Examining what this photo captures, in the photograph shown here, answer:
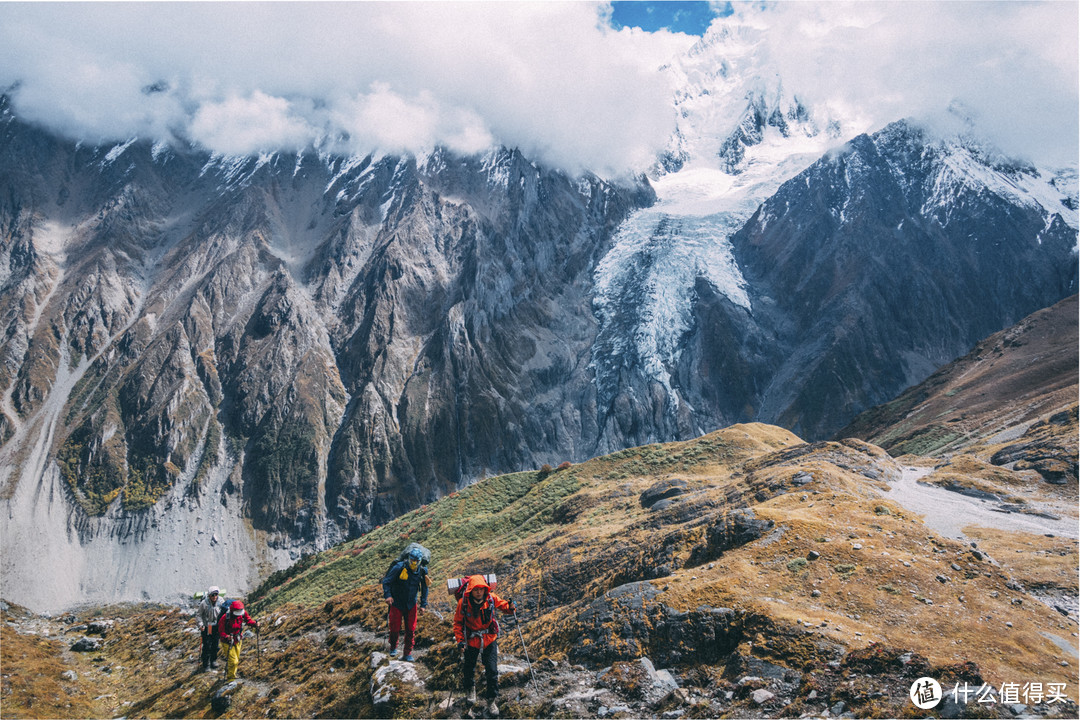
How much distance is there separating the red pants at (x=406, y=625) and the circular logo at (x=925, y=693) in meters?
11.7

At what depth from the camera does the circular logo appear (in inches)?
421

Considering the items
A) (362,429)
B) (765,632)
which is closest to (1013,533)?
(765,632)

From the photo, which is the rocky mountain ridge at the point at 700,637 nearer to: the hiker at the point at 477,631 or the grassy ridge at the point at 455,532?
Result: the hiker at the point at 477,631

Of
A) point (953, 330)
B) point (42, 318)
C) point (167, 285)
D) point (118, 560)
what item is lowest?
point (118, 560)

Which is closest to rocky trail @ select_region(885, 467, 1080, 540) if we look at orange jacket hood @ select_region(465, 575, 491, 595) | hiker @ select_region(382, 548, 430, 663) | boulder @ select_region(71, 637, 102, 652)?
orange jacket hood @ select_region(465, 575, 491, 595)

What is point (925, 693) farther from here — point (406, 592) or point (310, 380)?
point (310, 380)

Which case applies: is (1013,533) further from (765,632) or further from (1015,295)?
(1015,295)

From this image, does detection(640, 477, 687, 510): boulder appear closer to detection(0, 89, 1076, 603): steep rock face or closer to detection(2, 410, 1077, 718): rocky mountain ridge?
detection(2, 410, 1077, 718): rocky mountain ridge

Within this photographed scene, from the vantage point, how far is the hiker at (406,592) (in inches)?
620

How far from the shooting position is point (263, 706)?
51.6ft

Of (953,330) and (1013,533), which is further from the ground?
(953,330)

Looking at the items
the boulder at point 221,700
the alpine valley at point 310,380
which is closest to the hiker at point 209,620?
the boulder at point 221,700

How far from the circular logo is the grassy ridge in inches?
1013

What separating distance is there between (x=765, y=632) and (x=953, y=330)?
226 metres
